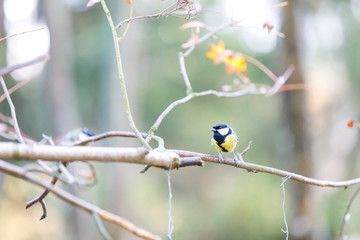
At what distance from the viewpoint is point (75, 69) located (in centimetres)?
832

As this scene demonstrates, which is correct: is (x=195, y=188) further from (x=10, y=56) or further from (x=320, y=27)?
(x=10, y=56)

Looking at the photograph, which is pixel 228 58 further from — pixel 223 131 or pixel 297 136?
pixel 297 136

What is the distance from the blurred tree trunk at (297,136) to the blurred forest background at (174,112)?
57cm

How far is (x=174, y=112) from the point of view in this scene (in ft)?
30.2

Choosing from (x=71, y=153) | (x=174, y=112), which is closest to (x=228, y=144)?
(x=71, y=153)

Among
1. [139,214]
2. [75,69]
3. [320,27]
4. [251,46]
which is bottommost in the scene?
[139,214]

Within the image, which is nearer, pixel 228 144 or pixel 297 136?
pixel 228 144

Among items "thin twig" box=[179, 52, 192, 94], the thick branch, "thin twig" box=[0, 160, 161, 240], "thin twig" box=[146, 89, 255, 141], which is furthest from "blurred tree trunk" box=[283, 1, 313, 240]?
"thin twig" box=[0, 160, 161, 240]

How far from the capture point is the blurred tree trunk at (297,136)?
388cm

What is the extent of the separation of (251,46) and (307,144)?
461 cm

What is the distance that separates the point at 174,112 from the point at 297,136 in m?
5.45

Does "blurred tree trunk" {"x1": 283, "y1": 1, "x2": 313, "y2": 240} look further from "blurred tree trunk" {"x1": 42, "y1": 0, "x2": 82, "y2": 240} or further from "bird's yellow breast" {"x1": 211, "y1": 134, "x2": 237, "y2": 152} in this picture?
"blurred tree trunk" {"x1": 42, "y1": 0, "x2": 82, "y2": 240}

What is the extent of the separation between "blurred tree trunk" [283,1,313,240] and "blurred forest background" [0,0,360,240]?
1.86ft

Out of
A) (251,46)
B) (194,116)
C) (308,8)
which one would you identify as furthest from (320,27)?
(194,116)
